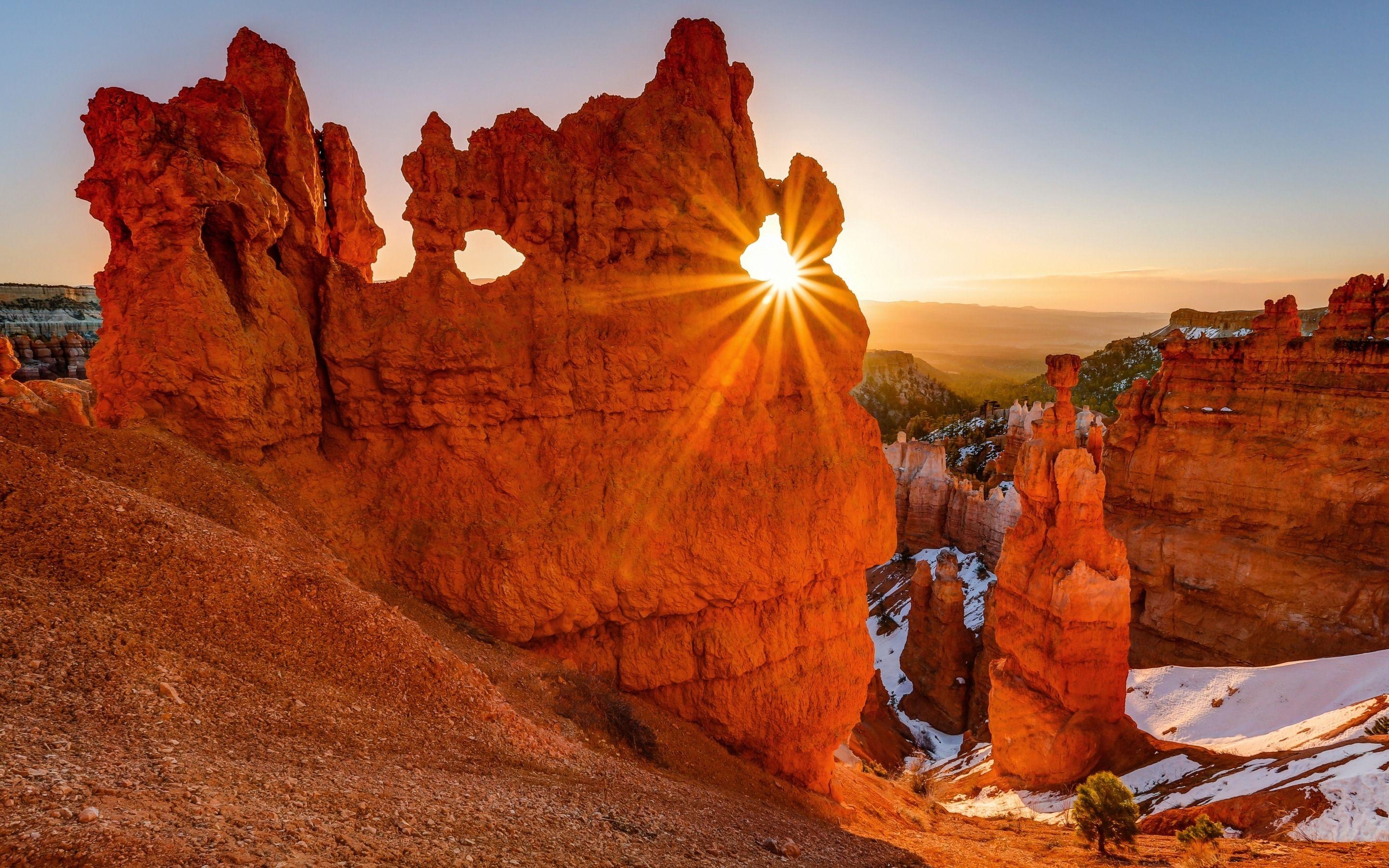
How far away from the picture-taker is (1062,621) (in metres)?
21.8

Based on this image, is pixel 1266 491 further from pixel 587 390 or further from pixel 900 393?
pixel 900 393


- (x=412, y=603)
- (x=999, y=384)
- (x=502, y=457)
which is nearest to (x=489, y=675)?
(x=412, y=603)

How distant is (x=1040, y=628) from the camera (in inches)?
897

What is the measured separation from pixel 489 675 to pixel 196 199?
26.3 feet

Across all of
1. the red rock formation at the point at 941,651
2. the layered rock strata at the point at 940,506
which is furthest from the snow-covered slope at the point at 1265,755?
the layered rock strata at the point at 940,506

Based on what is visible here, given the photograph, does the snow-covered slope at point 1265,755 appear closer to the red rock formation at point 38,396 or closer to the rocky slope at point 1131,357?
the red rock formation at point 38,396

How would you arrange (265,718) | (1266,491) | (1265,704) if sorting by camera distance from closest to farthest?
(265,718), (1265,704), (1266,491)

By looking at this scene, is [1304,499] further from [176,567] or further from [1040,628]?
[176,567]

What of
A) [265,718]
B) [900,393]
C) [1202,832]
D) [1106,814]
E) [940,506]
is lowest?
[940,506]

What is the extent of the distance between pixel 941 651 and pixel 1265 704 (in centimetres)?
1405

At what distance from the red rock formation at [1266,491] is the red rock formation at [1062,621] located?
45.9 ft

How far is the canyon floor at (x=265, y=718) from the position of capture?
4191 mm

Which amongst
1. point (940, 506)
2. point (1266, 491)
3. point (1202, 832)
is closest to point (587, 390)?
point (1202, 832)

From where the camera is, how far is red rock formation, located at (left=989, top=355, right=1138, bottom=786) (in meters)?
21.6
